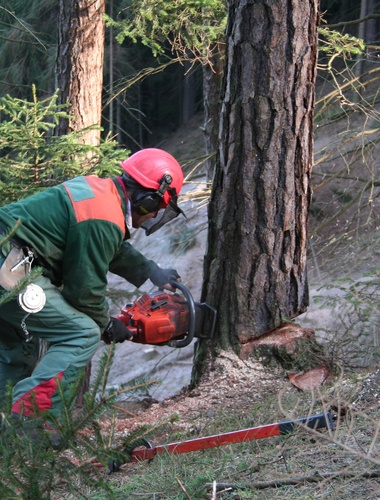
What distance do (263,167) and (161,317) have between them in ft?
4.20

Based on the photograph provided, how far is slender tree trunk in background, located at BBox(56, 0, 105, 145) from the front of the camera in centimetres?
630

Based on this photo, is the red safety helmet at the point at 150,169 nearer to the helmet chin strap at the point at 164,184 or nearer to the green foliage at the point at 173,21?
the helmet chin strap at the point at 164,184

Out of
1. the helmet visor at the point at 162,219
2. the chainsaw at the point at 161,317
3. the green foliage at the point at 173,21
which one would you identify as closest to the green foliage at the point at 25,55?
the green foliage at the point at 173,21

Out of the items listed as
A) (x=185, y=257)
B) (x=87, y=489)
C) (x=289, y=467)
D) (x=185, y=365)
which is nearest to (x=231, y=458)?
(x=289, y=467)

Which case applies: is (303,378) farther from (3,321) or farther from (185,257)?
(185,257)

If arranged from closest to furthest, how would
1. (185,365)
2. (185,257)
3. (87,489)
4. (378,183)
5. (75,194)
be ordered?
(87,489) → (75,194) → (378,183) → (185,365) → (185,257)

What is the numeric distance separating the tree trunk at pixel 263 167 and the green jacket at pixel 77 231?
110 centimetres

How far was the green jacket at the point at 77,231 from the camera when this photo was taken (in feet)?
12.7

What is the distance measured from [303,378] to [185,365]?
219 inches

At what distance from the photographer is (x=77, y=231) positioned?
12.7ft

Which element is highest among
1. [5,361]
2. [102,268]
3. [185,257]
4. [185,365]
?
[102,268]

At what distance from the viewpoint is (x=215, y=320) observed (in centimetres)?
490

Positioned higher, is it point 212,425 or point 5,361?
point 5,361

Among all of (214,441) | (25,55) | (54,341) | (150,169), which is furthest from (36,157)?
(25,55)
